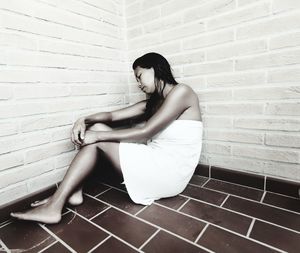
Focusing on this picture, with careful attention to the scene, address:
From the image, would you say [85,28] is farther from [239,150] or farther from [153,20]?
[239,150]

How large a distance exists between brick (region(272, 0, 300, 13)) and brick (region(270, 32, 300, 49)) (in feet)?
0.44

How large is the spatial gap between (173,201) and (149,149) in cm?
35

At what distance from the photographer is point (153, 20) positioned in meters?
1.77

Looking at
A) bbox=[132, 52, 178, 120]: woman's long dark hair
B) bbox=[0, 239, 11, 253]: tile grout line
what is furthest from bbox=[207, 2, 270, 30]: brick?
bbox=[0, 239, 11, 253]: tile grout line

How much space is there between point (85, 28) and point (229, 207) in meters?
1.50

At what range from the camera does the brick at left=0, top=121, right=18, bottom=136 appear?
127 cm

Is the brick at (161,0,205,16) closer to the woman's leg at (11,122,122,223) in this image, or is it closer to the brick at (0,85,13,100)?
the woman's leg at (11,122,122,223)

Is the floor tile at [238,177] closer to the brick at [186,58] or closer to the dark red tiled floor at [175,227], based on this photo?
the dark red tiled floor at [175,227]

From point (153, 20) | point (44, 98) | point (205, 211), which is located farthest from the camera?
point (153, 20)

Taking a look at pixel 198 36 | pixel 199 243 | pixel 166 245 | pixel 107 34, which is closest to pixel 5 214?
pixel 166 245

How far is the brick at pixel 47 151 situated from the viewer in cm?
141

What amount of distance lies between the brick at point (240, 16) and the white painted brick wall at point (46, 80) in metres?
0.81

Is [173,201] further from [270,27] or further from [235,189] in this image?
[270,27]

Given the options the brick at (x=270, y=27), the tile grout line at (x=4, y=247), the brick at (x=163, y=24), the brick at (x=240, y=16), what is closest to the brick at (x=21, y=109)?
the tile grout line at (x=4, y=247)
